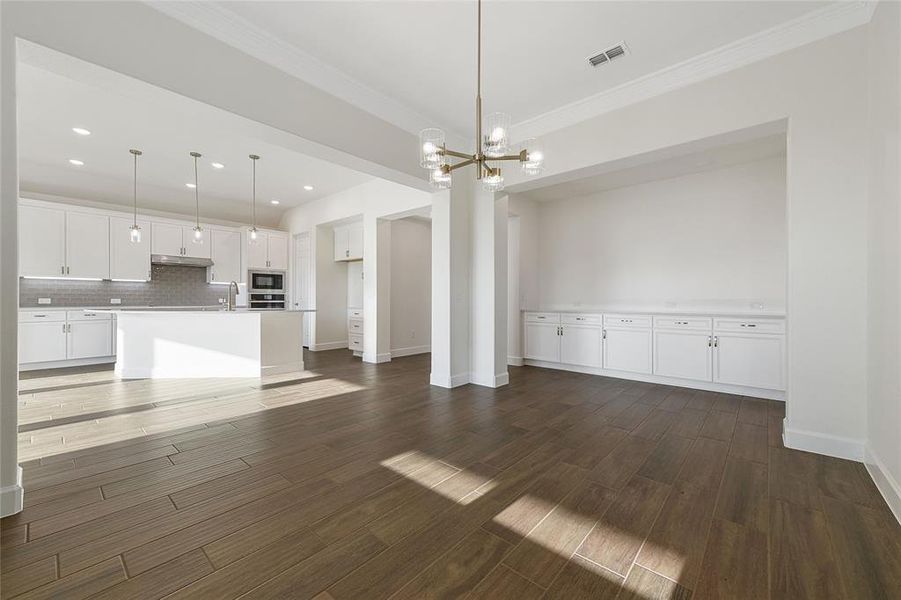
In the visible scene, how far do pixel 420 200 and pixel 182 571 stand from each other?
4.97 metres

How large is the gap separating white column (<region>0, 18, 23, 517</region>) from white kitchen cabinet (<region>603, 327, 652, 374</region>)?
18.0 ft

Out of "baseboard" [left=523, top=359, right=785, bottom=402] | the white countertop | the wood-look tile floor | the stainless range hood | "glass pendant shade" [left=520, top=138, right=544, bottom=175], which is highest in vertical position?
"glass pendant shade" [left=520, top=138, right=544, bottom=175]

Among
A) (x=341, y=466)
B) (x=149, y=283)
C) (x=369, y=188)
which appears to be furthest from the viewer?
(x=149, y=283)

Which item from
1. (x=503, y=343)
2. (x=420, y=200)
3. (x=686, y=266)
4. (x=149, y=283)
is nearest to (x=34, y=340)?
(x=149, y=283)

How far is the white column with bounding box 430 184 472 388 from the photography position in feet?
14.8

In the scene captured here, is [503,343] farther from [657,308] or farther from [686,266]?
[686,266]

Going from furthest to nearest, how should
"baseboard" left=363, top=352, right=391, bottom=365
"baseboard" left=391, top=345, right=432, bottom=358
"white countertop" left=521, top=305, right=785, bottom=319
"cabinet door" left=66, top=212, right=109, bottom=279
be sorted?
"baseboard" left=391, top=345, right=432, bottom=358, "baseboard" left=363, top=352, right=391, bottom=365, "cabinet door" left=66, top=212, right=109, bottom=279, "white countertop" left=521, top=305, right=785, bottom=319

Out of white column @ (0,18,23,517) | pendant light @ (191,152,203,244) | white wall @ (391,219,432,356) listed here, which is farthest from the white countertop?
white column @ (0,18,23,517)

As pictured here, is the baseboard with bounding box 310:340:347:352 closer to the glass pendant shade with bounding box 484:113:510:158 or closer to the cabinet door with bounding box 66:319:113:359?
the cabinet door with bounding box 66:319:113:359

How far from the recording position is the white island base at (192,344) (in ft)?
16.4

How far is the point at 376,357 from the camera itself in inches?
250

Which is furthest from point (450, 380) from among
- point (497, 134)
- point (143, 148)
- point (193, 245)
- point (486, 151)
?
point (193, 245)

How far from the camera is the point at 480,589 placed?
139 centimetres

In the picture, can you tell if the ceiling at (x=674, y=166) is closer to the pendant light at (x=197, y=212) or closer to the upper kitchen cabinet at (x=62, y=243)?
the pendant light at (x=197, y=212)
